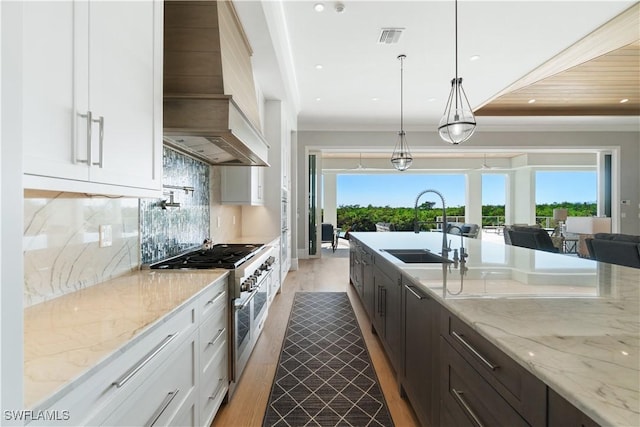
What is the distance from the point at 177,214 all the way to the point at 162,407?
1.71 m

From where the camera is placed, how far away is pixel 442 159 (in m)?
11.4

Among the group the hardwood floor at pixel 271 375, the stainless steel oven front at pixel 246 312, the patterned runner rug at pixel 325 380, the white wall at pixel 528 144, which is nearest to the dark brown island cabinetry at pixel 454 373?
the hardwood floor at pixel 271 375

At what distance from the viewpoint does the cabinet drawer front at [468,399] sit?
907mm

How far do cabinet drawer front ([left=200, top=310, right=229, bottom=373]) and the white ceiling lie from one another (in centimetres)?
243

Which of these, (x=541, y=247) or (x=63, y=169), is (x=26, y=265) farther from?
(x=541, y=247)

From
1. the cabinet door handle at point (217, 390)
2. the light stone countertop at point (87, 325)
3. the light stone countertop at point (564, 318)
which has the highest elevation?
the light stone countertop at point (564, 318)

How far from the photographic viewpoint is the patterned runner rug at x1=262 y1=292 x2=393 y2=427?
73.4 inches

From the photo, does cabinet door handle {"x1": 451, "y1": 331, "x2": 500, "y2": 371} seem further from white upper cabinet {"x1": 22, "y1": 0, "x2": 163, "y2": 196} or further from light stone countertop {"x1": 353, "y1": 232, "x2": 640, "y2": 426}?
white upper cabinet {"x1": 22, "y1": 0, "x2": 163, "y2": 196}

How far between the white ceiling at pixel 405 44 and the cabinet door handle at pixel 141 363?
257 centimetres

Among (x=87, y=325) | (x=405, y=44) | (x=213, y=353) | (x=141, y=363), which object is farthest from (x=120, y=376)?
(x=405, y=44)

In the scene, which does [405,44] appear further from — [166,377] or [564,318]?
[166,377]

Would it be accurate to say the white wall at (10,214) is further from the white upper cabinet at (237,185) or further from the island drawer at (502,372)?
the white upper cabinet at (237,185)

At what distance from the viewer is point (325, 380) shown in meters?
2.25

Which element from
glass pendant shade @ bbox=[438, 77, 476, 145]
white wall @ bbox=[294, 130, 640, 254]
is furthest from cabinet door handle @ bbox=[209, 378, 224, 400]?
white wall @ bbox=[294, 130, 640, 254]
